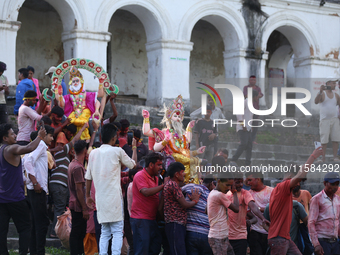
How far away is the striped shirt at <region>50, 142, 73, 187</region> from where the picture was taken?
8.04 metres

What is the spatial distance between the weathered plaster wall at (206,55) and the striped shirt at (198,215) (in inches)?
500

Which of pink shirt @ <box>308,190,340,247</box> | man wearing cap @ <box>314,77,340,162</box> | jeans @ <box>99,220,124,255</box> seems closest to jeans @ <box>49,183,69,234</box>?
jeans @ <box>99,220,124,255</box>

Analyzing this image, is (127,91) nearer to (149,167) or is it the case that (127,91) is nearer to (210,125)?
(210,125)

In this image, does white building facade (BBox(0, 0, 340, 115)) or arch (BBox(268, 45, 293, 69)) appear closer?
white building facade (BBox(0, 0, 340, 115))

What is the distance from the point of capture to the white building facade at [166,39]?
1434 centimetres

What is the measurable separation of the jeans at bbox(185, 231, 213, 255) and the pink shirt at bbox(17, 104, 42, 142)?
12.7ft

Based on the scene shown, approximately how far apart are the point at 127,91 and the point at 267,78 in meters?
5.87

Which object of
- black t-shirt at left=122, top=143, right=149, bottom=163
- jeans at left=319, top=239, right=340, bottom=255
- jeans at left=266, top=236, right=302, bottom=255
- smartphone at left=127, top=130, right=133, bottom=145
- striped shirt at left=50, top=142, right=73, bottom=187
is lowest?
jeans at left=319, top=239, right=340, bottom=255

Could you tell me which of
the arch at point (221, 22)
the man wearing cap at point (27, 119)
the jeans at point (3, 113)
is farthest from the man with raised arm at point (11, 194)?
the arch at point (221, 22)

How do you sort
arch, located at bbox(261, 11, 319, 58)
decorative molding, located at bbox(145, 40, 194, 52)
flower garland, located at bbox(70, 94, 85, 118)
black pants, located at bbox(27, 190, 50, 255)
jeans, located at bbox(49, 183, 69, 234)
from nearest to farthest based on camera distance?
black pants, located at bbox(27, 190, 50, 255)
jeans, located at bbox(49, 183, 69, 234)
flower garland, located at bbox(70, 94, 85, 118)
decorative molding, located at bbox(145, 40, 194, 52)
arch, located at bbox(261, 11, 319, 58)

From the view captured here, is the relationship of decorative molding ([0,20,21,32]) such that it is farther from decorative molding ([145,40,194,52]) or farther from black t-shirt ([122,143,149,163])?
black t-shirt ([122,143,149,163])

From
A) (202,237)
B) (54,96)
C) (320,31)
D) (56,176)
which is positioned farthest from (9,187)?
(320,31)

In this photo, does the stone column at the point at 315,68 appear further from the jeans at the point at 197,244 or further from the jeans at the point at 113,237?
the jeans at the point at 113,237

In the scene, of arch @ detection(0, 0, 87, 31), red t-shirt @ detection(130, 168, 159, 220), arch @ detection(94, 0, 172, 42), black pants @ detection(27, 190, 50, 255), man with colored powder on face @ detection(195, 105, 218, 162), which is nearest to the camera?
red t-shirt @ detection(130, 168, 159, 220)
